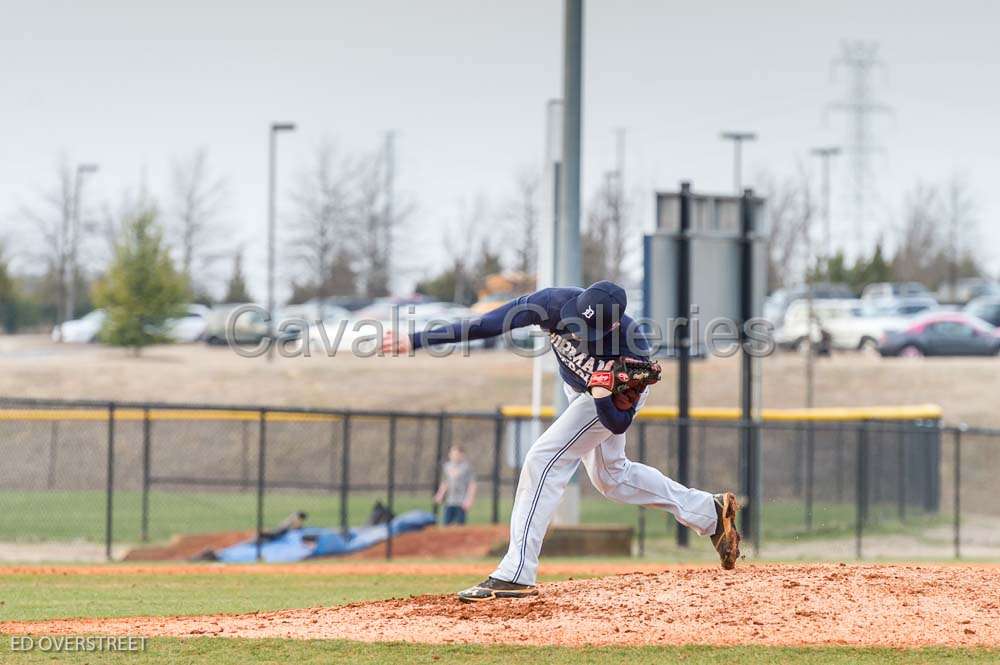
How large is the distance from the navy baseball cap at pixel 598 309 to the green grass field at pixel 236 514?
13424 millimetres

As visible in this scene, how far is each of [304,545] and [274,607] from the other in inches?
365

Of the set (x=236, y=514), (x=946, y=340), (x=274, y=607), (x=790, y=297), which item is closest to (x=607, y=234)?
(x=790, y=297)

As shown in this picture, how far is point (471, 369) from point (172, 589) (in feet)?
102

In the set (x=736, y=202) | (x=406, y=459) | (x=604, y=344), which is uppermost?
(x=736, y=202)

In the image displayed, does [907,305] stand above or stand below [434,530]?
above

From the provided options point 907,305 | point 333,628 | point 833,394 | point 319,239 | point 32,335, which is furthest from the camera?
point 32,335

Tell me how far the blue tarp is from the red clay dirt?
9.02 meters

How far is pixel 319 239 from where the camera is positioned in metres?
58.0

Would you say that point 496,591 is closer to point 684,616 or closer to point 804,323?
point 684,616

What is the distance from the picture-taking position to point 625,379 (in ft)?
25.0

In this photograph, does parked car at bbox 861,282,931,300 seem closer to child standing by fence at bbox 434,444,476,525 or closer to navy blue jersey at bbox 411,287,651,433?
child standing by fence at bbox 434,444,476,525

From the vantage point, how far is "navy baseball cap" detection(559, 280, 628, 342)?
7539 mm

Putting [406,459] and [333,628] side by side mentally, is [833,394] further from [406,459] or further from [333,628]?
[333,628]

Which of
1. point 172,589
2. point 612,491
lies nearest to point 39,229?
point 172,589
